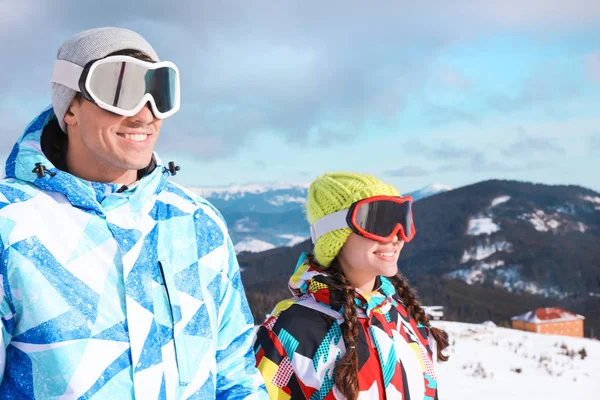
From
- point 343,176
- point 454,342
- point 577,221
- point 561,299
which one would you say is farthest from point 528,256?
point 343,176

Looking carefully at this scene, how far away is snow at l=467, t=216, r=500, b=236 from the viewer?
16412 centimetres

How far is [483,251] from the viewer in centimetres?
14950

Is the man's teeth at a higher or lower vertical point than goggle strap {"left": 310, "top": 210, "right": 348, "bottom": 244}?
higher

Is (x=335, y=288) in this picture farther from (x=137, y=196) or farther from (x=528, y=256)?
(x=528, y=256)

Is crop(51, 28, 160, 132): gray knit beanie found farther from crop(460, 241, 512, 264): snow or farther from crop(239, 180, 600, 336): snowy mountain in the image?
crop(460, 241, 512, 264): snow

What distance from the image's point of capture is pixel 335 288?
3.15 m

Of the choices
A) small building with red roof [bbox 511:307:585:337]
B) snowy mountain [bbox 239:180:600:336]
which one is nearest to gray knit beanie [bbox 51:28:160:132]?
snowy mountain [bbox 239:180:600:336]

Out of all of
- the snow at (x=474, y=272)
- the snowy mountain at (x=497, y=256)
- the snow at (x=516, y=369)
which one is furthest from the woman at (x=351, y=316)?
the snow at (x=474, y=272)

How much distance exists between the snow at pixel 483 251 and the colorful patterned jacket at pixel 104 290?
149462 mm

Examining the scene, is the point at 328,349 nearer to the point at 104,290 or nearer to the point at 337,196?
the point at 337,196

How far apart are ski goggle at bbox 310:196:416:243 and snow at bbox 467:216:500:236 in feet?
539

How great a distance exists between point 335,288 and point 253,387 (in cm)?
108

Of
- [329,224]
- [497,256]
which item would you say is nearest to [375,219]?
[329,224]

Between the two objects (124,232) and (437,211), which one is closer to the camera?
(124,232)
